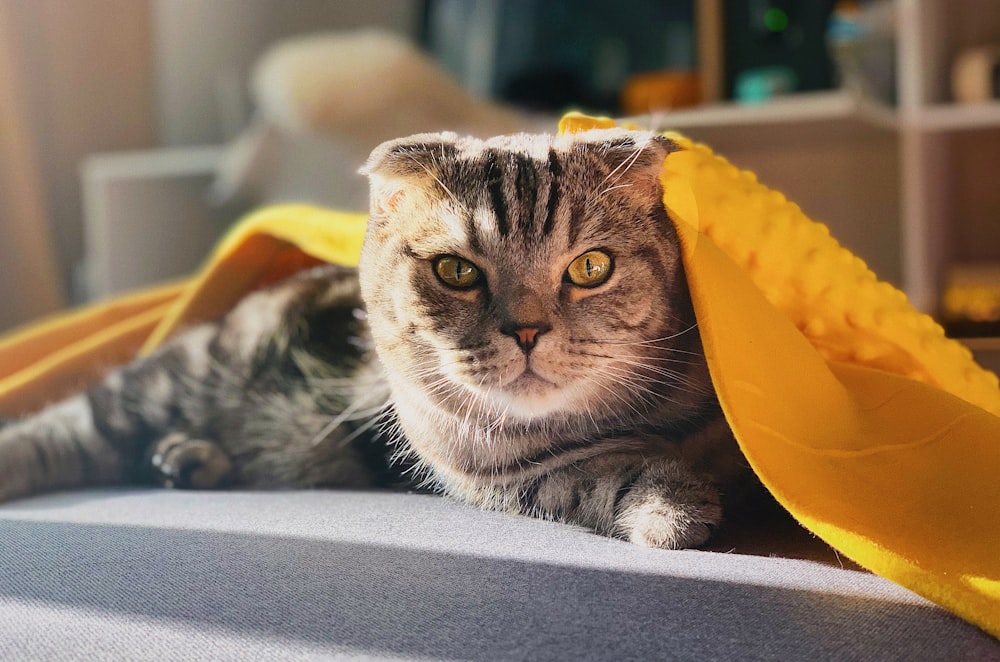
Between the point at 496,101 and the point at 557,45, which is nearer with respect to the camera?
the point at 496,101

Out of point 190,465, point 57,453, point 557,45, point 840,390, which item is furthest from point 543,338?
point 557,45

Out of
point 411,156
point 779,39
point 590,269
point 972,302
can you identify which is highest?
point 779,39

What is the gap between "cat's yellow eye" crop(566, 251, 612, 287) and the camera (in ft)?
2.41

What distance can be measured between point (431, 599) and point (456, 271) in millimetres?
269

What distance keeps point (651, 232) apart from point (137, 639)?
19.8 inches

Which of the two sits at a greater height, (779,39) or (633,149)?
(779,39)

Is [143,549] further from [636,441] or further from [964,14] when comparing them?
[964,14]

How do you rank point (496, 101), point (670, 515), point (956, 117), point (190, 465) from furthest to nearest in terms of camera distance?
point (496, 101) < point (956, 117) < point (190, 465) < point (670, 515)

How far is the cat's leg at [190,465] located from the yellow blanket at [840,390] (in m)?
0.30

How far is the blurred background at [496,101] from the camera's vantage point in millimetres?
2096

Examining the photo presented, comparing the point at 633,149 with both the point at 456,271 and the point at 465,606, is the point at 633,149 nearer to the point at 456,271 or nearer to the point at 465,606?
the point at 456,271

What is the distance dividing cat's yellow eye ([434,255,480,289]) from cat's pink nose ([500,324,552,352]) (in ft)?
0.18

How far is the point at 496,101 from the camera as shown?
2.54 metres

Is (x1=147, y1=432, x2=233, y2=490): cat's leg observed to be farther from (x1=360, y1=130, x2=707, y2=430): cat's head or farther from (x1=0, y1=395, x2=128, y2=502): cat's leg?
(x1=360, y1=130, x2=707, y2=430): cat's head
